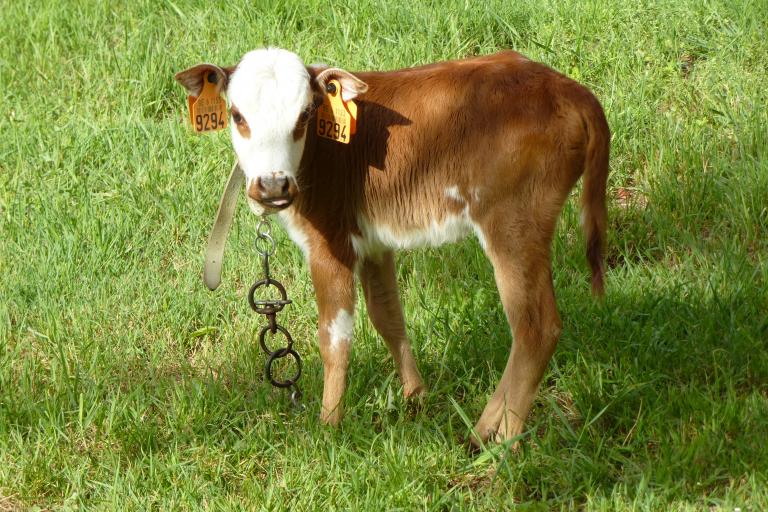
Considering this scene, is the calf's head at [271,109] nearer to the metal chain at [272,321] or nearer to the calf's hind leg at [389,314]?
the metal chain at [272,321]

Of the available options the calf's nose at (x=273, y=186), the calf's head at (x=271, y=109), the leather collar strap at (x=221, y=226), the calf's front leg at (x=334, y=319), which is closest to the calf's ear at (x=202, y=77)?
the calf's head at (x=271, y=109)

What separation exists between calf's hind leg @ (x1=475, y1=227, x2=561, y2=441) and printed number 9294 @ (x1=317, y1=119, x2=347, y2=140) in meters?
0.77

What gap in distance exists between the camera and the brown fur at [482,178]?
4.45 meters

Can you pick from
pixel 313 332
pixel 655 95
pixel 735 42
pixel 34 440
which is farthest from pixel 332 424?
pixel 735 42

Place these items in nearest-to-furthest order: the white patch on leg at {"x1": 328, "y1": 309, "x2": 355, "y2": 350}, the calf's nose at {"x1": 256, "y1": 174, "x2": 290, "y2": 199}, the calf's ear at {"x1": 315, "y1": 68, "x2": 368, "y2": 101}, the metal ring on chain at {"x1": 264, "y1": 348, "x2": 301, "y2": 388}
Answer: the calf's nose at {"x1": 256, "y1": 174, "x2": 290, "y2": 199}
the calf's ear at {"x1": 315, "y1": 68, "x2": 368, "y2": 101}
the white patch on leg at {"x1": 328, "y1": 309, "x2": 355, "y2": 350}
the metal ring on chain at {"x1": 264, "y1": 348, "x2": 301, "y2": 388}

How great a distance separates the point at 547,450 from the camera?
4539 millimetres

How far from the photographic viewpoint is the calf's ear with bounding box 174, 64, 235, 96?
460 cm

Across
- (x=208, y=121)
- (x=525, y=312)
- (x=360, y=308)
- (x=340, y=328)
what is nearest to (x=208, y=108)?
(x=208, y=121)

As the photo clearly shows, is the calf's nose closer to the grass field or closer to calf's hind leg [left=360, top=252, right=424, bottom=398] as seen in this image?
calf's hind leg [left=360, top=252, right=424, bottom=398]

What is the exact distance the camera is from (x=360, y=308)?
565 centimetres

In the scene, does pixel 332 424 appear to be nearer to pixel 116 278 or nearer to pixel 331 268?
pixel 331 268

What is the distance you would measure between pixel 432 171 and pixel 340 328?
81 centimetres

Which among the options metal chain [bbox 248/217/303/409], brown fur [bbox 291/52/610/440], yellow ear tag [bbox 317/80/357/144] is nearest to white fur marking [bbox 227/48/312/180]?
yellow ear tag [bbox 317/80/357/144]

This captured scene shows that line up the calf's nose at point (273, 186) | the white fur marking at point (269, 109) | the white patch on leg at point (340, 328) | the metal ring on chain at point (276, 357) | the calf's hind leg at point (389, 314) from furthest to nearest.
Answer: the calf's hind leg at point (389, 314) → the metal ring on chain at point (276, 357) → the white patch on leg at point (340, 328) → the white fur marking at point (269, 109) → the calf's nose at point (273, 186)
